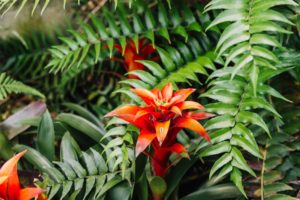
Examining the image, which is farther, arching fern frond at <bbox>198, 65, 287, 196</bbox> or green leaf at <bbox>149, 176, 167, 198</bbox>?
green leaf at <bbox>149, 176, 167, 198</bbox>

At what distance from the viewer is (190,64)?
1799 millimetres

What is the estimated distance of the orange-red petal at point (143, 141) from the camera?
1349 mm

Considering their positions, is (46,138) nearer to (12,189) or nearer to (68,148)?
(68,148)

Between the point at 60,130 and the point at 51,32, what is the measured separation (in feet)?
2.79

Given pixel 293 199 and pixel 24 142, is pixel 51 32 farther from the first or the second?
pixel 293 199

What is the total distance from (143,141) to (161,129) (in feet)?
0.23

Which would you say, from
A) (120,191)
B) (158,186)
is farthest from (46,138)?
(158,186)

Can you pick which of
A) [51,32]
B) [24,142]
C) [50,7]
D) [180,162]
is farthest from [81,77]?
[180,162]

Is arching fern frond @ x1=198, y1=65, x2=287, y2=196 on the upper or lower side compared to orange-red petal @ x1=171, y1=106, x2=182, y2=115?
lower

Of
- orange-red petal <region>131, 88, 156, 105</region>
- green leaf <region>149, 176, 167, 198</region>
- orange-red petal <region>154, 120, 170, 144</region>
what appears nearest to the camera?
orange-red petal <region>154, 120, 170, 144</region>

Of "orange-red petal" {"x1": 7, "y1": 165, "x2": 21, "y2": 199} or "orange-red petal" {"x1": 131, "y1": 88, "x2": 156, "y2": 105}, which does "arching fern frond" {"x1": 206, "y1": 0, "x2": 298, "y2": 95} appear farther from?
"orange-red petal" {"x1": 7, "y1": 165, "x2": 21, "y2": 199}

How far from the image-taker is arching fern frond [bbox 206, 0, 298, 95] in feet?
4.47

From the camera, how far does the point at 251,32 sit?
4.59ft

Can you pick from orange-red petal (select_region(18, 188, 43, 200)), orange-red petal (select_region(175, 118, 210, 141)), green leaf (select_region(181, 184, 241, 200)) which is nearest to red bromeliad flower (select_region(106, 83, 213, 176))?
orange-red petal (select_region(175, 118, 210, 141))
